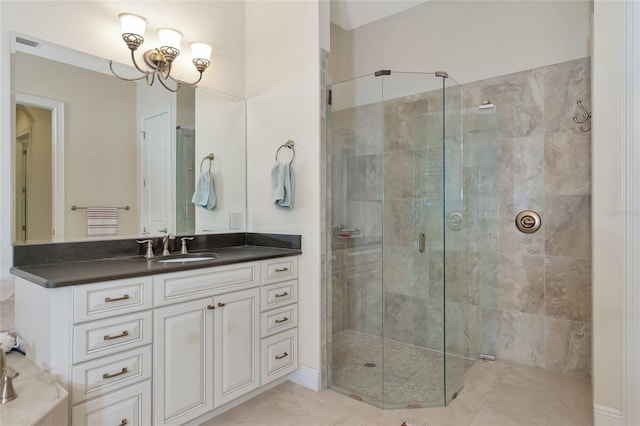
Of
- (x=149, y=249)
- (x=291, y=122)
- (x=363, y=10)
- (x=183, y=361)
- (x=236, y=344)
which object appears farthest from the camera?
(x=363, y=10)

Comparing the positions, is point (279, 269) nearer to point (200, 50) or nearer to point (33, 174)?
point (33, 174)

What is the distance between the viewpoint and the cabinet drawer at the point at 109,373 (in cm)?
151

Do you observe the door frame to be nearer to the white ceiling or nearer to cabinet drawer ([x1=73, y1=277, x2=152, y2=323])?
cabinet drawer ([x1=73, y1=277, x2=152, y2=323])

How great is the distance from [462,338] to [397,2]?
2.80 meters

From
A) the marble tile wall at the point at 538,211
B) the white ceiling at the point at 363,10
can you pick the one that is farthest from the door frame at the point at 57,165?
the marble tile wall at the point at 538,211

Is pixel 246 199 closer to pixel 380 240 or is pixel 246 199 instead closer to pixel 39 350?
pixel 380 240

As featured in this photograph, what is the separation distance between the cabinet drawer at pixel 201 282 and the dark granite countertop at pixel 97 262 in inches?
1.5

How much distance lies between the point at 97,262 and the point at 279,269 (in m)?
1.04

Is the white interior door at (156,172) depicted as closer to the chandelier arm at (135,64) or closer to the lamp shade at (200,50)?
the chandelier arm at (135,64)

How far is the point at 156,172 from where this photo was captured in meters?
2.38

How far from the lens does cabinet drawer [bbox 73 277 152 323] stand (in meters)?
1.52

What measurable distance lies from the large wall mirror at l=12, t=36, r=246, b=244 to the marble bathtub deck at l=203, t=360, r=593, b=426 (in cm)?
124

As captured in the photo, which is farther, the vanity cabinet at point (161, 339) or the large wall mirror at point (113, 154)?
the large wall mirror at point (113, 154)

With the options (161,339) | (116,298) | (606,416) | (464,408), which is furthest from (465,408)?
(116,298)
